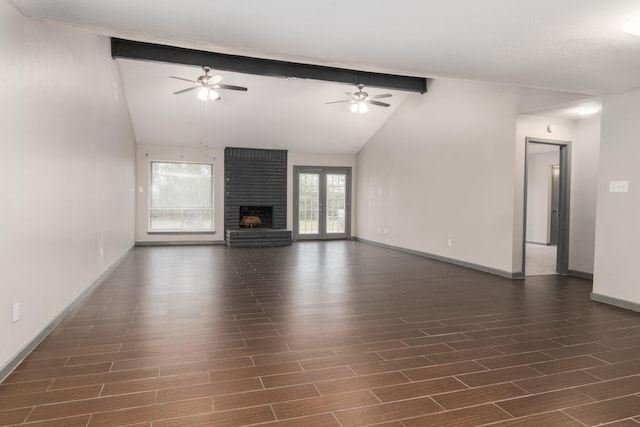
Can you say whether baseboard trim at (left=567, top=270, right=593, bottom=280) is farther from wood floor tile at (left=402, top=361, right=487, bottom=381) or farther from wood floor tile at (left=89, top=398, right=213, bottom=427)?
wood floor tile at (left=89, top=398, right=213, bottom=427)

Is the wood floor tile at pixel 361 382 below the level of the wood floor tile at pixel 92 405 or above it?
below


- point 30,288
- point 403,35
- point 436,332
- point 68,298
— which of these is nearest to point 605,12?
point 403,35

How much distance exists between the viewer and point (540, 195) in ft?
34.6

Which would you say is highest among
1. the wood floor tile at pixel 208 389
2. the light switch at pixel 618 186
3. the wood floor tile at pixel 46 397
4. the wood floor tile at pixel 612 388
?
the light switch at pixel 618 186

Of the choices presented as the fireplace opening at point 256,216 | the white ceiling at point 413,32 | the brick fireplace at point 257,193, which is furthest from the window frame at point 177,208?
the white ceiling at point 413,32

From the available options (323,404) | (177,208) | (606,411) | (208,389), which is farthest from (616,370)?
(177,208)

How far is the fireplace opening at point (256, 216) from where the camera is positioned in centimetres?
1091

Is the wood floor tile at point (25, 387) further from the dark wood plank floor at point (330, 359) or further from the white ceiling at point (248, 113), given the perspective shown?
the white ceiling at point (248, 113)

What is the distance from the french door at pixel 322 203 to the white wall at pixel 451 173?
162cm

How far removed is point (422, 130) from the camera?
27.5ft

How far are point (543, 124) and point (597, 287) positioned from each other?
262cm

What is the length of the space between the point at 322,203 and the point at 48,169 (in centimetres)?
869

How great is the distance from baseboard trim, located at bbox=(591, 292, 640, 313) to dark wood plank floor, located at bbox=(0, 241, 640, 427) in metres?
0.15

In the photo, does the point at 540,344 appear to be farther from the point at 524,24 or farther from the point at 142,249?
the point at 142,249
